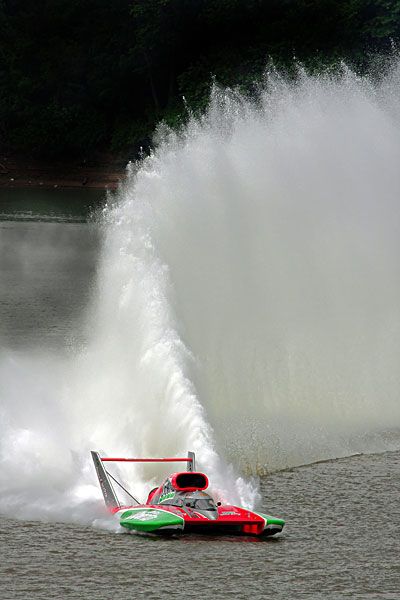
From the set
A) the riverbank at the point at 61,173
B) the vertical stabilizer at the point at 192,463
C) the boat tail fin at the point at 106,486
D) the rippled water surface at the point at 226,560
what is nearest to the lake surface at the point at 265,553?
the rippled water surface at the point at 226,560

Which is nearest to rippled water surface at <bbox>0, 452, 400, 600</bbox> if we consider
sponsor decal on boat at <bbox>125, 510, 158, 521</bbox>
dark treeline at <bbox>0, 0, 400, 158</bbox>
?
sponsor decal on boat at <bbox>125, 510, 158, 521</bbox>

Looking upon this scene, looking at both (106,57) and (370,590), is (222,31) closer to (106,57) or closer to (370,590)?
(106,57)

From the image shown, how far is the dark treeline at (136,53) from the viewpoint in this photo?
7688 cm

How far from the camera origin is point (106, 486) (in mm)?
19906

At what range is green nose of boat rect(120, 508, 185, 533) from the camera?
18.2 meters

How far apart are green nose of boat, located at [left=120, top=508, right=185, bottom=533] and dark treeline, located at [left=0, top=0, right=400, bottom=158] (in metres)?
57.2

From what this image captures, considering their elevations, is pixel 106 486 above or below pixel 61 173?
below

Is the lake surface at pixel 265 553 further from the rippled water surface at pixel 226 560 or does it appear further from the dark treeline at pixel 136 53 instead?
the dark treeline at pixel 136 53

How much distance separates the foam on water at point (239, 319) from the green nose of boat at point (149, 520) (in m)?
1.31

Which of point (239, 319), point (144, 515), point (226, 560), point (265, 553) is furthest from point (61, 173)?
point (226, 560)

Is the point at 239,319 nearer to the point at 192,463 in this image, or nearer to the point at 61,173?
the point at 192,463

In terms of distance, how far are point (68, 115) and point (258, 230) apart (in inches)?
2274

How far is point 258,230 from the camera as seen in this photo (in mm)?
30484

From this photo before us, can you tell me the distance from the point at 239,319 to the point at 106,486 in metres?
9.15
